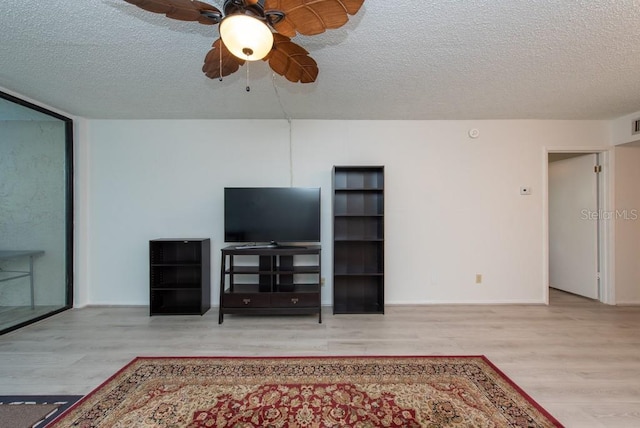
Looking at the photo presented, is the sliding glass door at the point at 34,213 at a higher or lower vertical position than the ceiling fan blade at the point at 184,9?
lower

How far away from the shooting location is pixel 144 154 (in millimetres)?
3369

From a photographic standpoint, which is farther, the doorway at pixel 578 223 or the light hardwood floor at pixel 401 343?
the doorway at pixel 578 223

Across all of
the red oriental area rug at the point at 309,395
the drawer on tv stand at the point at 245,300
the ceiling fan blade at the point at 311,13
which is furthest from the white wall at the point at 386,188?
the ceiling fan blade at the point at 311,13

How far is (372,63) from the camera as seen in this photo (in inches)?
83.1

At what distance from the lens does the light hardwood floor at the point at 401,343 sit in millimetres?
1771

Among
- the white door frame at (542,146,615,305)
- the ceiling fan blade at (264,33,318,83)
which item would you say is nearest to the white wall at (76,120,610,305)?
the white door frame at (542,146,615,305)

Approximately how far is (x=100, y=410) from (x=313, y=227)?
2.21 meters

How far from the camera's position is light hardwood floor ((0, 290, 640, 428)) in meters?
1.77

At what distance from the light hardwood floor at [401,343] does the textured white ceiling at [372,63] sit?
240 centimetres

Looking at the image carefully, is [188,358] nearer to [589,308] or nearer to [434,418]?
[434,418]

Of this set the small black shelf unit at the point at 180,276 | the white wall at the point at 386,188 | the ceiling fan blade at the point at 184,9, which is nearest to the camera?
the ceiling fan blade at the point at 184,9

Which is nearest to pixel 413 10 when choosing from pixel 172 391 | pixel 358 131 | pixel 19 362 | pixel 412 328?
pixel 358 131

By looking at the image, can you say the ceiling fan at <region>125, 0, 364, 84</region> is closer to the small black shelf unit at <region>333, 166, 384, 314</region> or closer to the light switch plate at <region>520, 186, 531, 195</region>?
the small black shelf unit at <region>333, 166, 384, 314</region>

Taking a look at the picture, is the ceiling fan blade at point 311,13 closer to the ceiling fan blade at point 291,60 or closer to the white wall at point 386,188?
the ceiling fan blade at point 291,60
